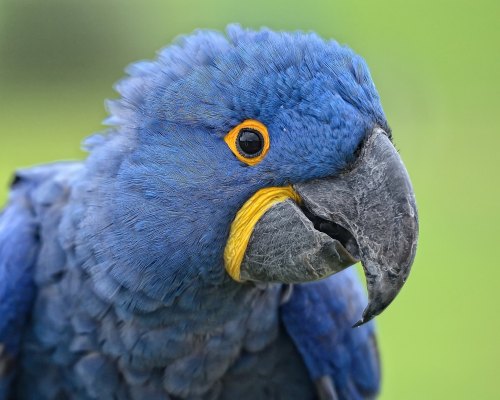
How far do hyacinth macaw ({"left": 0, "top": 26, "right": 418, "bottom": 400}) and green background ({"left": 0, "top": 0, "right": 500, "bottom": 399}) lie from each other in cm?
380

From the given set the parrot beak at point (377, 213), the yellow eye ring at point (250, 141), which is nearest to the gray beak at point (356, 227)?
the parrot beak at point (377, 213)

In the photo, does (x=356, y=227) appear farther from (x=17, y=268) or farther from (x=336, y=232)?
(x=17, y=268)

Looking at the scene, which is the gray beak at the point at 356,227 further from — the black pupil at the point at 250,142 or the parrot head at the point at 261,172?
the black pupil at the point at 250,142

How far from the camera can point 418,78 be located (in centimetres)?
734

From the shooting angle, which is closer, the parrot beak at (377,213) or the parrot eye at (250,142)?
the parrot beak at (377,213)

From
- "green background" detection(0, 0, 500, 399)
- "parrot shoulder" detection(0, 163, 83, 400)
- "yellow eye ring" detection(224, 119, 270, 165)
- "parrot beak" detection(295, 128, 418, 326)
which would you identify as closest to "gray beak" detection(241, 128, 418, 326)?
"parrot beak" detection(295, 128, 418, 326)

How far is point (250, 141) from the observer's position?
68.9 inches

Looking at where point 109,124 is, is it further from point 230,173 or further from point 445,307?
point 445,307

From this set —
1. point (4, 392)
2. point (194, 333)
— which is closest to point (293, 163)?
point (194, 333)

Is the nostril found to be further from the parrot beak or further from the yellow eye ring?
the yellow eye ring

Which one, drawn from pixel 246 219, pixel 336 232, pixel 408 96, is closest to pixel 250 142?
pixel 246 219

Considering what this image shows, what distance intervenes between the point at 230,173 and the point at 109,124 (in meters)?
0.45

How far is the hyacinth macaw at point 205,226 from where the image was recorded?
1.68 meters

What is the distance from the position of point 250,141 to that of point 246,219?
0.19 metres
